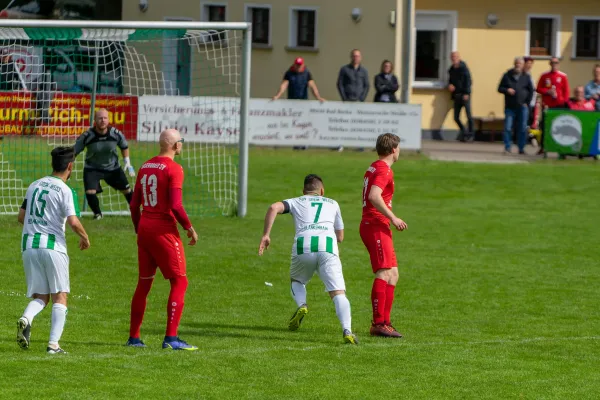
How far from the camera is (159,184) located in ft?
35.8

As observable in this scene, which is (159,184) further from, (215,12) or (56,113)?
(215,12)

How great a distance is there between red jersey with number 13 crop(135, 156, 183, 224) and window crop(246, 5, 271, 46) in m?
26.8

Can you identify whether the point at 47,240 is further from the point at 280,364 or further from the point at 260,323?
the point at 260,323

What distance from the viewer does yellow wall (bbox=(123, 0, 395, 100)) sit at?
3534 cm

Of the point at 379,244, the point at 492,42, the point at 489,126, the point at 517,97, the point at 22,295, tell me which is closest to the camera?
the point at 379,244

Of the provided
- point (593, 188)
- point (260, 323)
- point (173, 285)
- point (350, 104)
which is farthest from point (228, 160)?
point (173, 285)

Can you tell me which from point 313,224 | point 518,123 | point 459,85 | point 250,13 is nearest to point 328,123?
point 518,123

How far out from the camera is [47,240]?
35.0 ft

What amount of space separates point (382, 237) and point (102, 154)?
809cm

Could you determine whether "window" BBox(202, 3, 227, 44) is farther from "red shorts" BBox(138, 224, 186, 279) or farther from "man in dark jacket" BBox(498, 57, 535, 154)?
"red shorts" BBox(138, 224, 186, 279)

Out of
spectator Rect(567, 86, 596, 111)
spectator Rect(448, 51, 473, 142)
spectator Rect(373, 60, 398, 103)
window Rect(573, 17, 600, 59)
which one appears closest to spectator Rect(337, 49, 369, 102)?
spectator Rect(373, 60, 398, 103)

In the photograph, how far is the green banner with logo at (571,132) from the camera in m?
29.3

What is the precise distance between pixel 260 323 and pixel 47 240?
308cm

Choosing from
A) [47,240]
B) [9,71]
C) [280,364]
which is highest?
[9,71]
